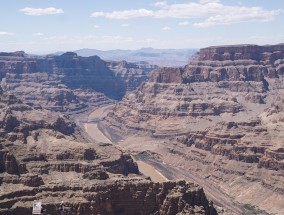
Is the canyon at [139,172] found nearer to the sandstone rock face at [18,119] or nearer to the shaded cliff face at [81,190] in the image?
the shaded cliff face at [81,190]

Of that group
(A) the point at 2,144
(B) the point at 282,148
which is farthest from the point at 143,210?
(B) the point at 282,148

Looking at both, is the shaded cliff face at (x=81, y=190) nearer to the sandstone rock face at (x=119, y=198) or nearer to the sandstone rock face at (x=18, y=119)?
the sandstone rock face at (x=119, y=198)

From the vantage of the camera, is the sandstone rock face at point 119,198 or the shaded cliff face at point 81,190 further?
the shaded cliff face at point 81,190

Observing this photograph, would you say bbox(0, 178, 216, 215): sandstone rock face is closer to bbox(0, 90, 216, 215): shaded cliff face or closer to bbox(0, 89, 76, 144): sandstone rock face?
bbox(0, 90, 216, 215): shaded cliff face

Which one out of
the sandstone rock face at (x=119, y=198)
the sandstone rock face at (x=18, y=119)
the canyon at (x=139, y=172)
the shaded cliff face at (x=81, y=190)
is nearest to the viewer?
the sandstone rock face at (x=119, y=198)

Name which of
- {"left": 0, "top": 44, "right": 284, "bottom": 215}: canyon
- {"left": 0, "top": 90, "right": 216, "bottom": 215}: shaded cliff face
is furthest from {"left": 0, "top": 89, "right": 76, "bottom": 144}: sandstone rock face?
{"left": 0, "top": 90, "right": 216, "bottom": 215}: shaded cliff face

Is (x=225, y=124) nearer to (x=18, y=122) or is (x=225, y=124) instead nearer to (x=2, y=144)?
(x=18, y=122)

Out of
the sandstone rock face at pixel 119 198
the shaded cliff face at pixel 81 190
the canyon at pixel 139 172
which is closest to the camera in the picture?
the sandstone rock face at pixel 119 198

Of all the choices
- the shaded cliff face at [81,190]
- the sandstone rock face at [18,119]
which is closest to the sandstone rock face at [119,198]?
the shaded cliff face at [81,190]

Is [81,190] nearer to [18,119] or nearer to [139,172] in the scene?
[139,172]

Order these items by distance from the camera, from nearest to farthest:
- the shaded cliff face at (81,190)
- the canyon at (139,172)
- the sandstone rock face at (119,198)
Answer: the sandstone rock face at (119,198)
the shaded cliff face at (81,190)
the canyon at (139,172)

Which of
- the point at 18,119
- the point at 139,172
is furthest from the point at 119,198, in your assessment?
the point at 18,119

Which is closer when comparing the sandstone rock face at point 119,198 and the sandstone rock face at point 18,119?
the sandstone rock face at point 119,198
